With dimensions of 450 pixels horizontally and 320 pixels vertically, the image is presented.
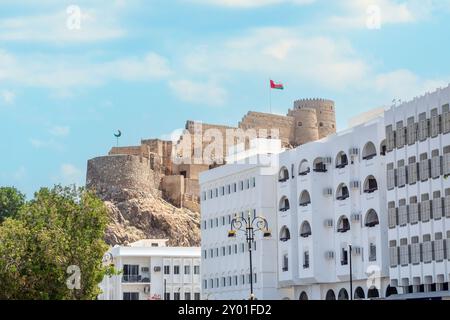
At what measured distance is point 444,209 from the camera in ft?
248

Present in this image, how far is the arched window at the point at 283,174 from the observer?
100 metres

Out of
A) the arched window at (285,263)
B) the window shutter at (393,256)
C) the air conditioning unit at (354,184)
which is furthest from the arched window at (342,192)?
the arched window at (285,263)

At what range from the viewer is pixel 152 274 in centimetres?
13050

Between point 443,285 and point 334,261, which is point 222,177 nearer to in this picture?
point 334,261

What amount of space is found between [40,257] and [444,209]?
103 ft

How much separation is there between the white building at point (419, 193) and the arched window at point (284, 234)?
1741 cm

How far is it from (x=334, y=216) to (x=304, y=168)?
6703 millimetres

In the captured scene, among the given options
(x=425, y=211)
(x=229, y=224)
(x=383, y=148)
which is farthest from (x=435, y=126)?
(x=229, y=224)

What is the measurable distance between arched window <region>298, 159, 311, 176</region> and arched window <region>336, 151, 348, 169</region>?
423cm

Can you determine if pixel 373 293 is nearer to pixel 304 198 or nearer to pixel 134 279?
pixel 304 198

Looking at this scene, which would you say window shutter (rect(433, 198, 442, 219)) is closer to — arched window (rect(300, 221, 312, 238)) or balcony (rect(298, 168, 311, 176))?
arched window (rect(300, 221, 312, 238))

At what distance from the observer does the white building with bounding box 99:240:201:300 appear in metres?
128

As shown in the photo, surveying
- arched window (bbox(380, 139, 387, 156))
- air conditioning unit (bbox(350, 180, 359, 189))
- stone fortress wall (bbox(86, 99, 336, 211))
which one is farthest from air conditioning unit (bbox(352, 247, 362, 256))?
stone fortress wall (bbox(86, 99, 336, 211))
